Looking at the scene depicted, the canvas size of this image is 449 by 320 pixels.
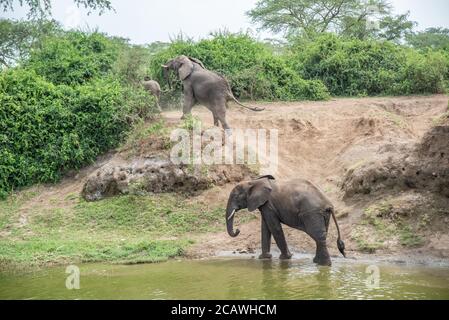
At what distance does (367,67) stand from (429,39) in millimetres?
Result: 13028

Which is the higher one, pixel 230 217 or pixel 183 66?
pixel 183 66

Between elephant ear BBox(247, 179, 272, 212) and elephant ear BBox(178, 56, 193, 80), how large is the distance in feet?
18.4

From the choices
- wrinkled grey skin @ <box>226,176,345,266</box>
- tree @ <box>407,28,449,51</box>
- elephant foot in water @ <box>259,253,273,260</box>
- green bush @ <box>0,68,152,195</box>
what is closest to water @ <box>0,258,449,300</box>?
elephant foot in water @ <box>259,253,273,260</box>

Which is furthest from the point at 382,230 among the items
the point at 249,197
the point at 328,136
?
the point at 328,136

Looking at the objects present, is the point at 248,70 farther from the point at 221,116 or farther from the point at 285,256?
the point at 285,256

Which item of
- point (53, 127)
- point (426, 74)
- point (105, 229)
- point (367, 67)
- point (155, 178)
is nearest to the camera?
point (105, 229)

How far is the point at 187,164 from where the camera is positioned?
1482 cm

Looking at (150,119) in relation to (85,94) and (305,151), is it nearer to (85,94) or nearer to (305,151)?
(85,94)

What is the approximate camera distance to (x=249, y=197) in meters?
11.6

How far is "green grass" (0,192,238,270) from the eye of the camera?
11859mm

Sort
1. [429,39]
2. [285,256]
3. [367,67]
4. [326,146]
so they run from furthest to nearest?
[429,39], [367,67], [326,146], [285,256]

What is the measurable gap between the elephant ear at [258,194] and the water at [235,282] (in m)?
0.98

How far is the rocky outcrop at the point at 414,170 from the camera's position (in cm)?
1165
